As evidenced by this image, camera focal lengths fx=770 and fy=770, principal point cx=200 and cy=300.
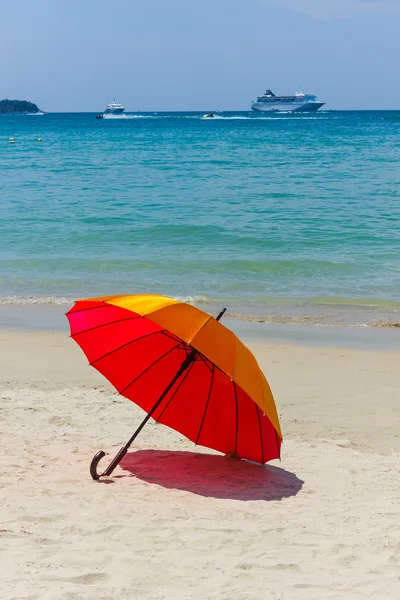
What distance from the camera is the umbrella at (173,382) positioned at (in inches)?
211

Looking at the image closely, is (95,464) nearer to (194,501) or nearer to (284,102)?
(194,501)

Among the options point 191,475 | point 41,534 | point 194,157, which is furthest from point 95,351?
point 194,157

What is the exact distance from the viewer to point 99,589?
372cm

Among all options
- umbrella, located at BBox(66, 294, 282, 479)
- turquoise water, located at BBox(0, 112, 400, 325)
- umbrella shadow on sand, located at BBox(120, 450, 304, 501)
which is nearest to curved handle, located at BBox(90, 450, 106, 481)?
umbrella, located at BBox(66, 294, 282, 479)

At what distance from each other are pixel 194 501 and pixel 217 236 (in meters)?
13.4

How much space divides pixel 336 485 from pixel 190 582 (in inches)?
78.4

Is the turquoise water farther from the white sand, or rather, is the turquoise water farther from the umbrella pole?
the umbrella pole

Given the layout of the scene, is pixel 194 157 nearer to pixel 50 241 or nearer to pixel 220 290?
pixel 50 241

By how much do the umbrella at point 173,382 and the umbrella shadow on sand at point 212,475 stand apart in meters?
0.26

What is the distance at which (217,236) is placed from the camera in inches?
721

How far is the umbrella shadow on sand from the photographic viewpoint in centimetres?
548

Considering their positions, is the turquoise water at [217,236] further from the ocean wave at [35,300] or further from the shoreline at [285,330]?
the shoreline at [285,330]

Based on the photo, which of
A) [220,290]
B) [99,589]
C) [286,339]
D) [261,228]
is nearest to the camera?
[99,589]

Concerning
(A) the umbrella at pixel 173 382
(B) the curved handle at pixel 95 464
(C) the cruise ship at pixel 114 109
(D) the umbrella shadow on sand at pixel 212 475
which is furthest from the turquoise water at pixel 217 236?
(C) the cruise ship at pixel 114 109
